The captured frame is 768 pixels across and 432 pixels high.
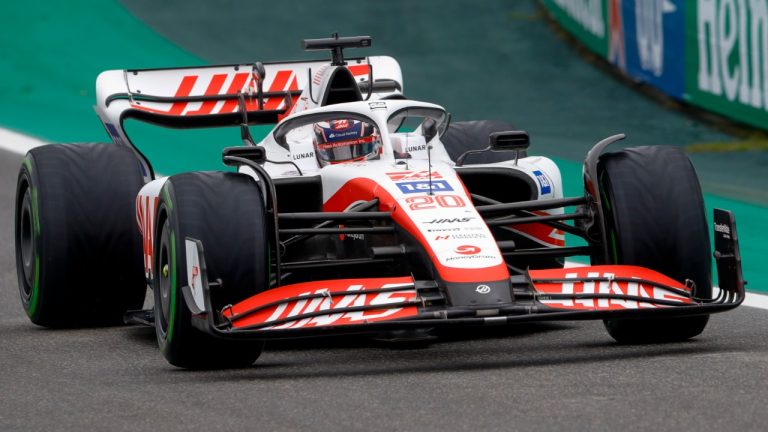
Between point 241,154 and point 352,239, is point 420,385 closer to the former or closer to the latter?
point 352,239

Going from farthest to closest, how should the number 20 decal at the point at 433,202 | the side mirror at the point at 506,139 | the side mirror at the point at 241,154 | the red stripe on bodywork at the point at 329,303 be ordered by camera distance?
the side mirror at the point at 506,139 < the side mirror at the point at 241,154 < the number 20 decal at the point at 433,202 < the red stripe on bodywork at the point at 329,303

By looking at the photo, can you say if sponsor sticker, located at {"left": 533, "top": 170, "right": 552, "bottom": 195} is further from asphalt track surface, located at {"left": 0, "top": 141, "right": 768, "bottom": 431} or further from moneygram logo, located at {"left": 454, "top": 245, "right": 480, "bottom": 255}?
moneygram logo, located at {"left": 454, "top": 245, "right": 480, "bottom": 255}

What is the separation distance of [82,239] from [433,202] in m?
2.69

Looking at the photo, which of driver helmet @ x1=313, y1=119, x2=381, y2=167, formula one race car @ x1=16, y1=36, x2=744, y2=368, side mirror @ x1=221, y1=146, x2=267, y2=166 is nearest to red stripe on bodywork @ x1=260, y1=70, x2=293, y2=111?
formula one race car @ x1=16, y1=36, x2=744, y2=368

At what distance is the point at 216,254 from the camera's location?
7688mm

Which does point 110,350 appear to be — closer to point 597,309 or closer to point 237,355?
point 237,355

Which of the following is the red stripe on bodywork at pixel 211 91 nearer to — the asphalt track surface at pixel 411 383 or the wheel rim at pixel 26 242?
the wheel rim at pixel 26 242

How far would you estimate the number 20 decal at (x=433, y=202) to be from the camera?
26.3 feet

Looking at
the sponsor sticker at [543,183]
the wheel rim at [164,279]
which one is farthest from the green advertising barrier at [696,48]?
the wheel rim at [164,279]

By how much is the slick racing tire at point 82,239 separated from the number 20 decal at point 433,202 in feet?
7.75

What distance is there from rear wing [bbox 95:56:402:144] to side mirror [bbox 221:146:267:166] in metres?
2.43

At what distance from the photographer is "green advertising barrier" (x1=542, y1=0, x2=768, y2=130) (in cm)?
1509

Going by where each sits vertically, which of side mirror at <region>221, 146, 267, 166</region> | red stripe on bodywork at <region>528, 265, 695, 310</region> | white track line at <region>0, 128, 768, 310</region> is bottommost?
white track line at <region>0, 128, 768, 310</region>

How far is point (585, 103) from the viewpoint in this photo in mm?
18688
